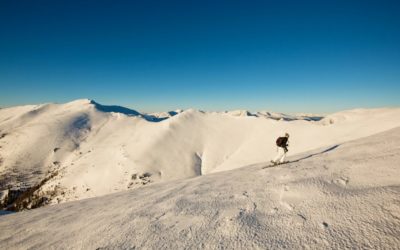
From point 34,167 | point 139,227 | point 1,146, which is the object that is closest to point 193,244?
point 139,227

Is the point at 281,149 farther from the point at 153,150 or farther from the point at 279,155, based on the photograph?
the point at 153,150

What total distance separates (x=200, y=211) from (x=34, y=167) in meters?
100

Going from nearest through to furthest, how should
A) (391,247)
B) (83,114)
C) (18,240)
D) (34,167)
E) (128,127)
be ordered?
(391,247) → (18,240) → (34,167) → (128,127) → (83,114)

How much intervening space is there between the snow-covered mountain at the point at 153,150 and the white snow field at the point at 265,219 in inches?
1027

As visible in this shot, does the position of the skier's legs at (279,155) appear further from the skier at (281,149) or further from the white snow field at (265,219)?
the white snow field at (265,219)

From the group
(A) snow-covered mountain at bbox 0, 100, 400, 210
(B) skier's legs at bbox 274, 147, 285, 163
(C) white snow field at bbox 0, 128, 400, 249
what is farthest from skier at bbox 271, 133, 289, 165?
(A) snow-covered mountain at bbox 0, 100, 400, 210

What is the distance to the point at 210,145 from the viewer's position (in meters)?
65.9

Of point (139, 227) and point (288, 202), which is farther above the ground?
point (288, 202)

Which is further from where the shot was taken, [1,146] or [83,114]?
[83,114]

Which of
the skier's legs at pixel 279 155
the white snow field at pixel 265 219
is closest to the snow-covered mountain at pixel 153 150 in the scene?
the skier's legs at pixel 279 155

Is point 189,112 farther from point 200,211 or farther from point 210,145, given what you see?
point 200,211

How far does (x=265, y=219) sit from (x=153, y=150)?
194 ft

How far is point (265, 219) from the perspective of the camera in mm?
4621

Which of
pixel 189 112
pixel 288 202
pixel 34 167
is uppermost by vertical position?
pixel 189 112
